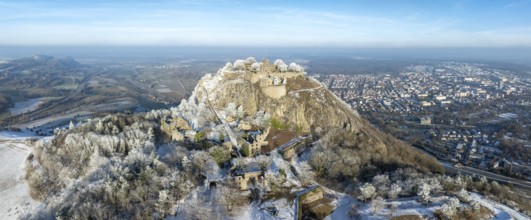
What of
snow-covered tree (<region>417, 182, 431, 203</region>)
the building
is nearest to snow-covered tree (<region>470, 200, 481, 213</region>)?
snow-covered tree (<region>417, 182, 431, 203</region>)

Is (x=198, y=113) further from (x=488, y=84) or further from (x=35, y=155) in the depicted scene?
(x=488, y=84)

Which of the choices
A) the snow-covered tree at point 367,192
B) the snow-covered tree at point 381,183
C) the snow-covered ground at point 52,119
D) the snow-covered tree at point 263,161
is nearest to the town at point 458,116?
the snow-covered tree at point 381,183

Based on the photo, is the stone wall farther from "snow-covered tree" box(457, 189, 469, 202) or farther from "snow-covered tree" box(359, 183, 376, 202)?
"snow-covered tree" box(457, 189, 469, 202)

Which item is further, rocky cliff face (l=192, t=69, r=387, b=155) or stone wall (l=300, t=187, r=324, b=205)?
rocky cliff face (l=192, t=69, r=387, b=155)

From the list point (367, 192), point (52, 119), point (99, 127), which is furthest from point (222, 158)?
point (52, 119)

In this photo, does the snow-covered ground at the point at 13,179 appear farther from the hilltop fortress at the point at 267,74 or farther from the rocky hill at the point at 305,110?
the hilltop fortress at the point at 267,74

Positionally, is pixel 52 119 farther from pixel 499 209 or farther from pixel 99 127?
pixel 499 209
